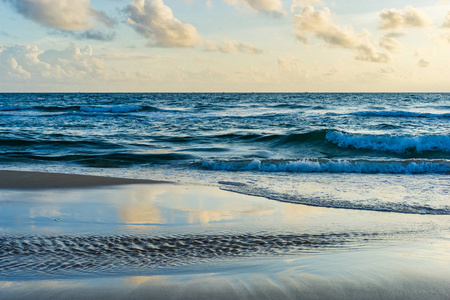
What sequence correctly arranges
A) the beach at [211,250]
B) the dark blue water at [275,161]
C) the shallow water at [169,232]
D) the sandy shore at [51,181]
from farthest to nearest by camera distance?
the sandy shore at [51,181]
the dark blue water at [275,161]
the shallow water at [169,232]
the beach at [211,250]

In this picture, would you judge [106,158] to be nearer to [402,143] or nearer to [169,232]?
[169,232]

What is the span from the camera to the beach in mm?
3068

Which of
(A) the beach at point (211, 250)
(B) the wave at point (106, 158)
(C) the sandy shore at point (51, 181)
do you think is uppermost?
(A) the beach at point (211, 250)

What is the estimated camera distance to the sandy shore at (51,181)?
25.5 feet

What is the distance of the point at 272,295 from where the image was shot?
117 inches

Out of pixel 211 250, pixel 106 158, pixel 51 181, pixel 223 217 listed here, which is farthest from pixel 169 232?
pixel 106 158

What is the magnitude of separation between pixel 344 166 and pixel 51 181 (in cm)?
709

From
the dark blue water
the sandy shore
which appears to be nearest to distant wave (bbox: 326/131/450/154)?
the dark blue water

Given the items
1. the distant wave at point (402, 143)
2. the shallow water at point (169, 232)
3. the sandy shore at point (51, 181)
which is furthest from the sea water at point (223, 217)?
the distant wave at point (402, 143)

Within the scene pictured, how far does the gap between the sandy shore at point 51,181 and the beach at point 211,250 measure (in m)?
1.00

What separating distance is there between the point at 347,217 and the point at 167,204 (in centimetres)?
264

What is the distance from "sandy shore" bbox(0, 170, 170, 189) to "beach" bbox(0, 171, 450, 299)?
100cm

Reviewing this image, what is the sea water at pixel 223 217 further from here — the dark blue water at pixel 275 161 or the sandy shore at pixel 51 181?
the sandy shore at pixel 51 181

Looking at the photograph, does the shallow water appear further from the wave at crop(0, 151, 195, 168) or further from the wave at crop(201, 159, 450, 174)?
the wave at crop(0, 151, 195, 168)
